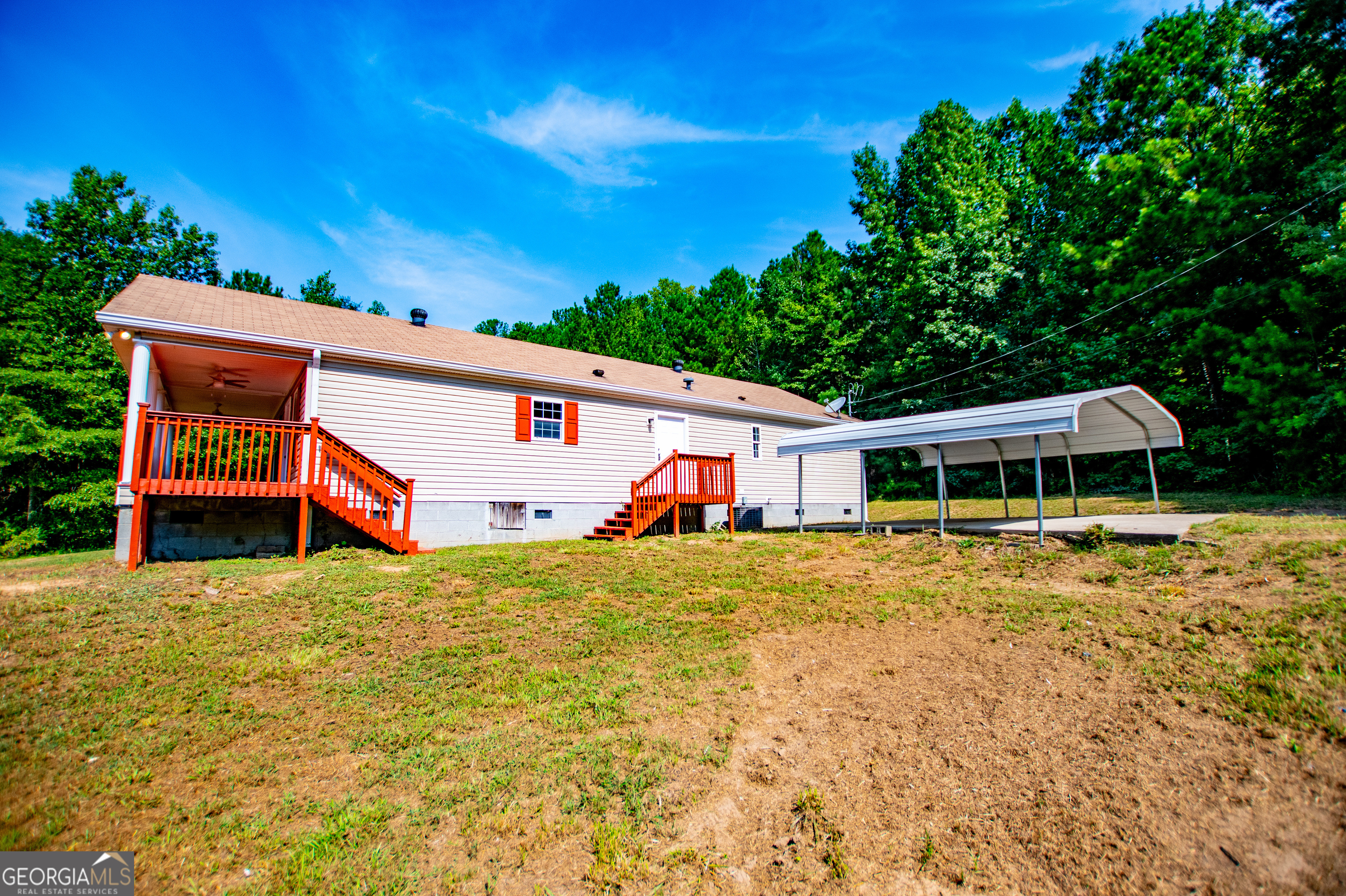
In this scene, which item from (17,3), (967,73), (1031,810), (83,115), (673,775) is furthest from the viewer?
(967,73)

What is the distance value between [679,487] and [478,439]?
467 cm

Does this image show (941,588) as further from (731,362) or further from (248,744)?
(731,362)

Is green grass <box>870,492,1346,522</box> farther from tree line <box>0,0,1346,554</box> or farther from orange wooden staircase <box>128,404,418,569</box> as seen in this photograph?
orange wooden staircase <box>128,404,418,569</box>

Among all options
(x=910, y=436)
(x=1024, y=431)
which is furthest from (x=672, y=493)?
(x=1024, y=431)

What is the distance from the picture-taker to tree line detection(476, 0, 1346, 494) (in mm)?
14719

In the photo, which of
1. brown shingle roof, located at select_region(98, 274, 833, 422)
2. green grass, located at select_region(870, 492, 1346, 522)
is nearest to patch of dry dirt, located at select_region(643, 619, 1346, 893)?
green grass, located at select_region(870, 492, 1346, 522)

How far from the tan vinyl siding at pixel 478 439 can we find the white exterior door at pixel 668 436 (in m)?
0.19

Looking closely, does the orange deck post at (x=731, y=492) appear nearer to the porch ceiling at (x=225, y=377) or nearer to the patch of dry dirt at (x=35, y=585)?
the porch ceiling at (x=225, y=377)

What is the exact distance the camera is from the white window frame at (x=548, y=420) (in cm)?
1277

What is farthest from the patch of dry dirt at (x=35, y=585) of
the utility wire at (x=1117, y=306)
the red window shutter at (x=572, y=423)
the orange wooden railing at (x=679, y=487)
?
the utility wire at (x=1117, y=306)

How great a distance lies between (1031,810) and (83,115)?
43.4 feet

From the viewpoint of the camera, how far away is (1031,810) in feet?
9.74

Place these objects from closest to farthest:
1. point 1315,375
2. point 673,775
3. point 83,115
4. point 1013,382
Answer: point 673,775
point 83,115
point 1315,375
point 1013,382

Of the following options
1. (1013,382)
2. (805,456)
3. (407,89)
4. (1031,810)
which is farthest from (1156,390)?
(407,89)
